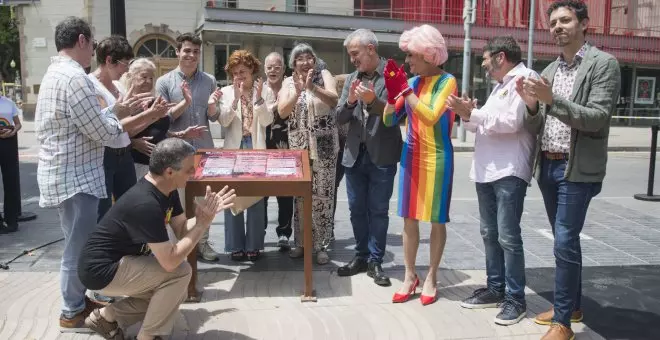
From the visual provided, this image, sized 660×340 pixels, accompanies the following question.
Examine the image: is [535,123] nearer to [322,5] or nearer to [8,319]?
[8,319]

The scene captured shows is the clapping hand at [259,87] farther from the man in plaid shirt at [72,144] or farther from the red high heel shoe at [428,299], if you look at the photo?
the red high heel shoe at [428,299]

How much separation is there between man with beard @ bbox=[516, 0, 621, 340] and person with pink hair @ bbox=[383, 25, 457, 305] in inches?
26.8

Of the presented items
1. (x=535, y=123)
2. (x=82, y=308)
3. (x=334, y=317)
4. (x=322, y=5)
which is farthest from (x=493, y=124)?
(x=322, y=5)

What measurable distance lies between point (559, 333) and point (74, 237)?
310cm

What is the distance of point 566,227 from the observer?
356 cm

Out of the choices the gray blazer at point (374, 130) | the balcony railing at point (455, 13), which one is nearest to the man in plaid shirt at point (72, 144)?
the gray blazer at point (374, 130)

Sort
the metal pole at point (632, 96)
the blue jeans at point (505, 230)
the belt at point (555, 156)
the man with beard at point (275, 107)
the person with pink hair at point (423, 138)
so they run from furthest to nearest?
the metal pole at point (632, 96) < the man with beard at point (275, 107) < the person with pink hair at point (423, 138) < the blue jeans at point (505, 230) < the belt at point (555, 156)

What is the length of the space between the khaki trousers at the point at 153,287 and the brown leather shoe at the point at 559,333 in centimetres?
224

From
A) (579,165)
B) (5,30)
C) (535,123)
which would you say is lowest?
(579,165)

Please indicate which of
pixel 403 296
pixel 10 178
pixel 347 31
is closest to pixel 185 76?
pixel 403 296

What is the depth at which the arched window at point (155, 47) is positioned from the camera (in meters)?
23.7

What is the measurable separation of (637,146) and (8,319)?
16.9 metres

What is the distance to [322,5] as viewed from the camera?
2450 cm

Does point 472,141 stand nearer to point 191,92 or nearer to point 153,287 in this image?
point 191,92
